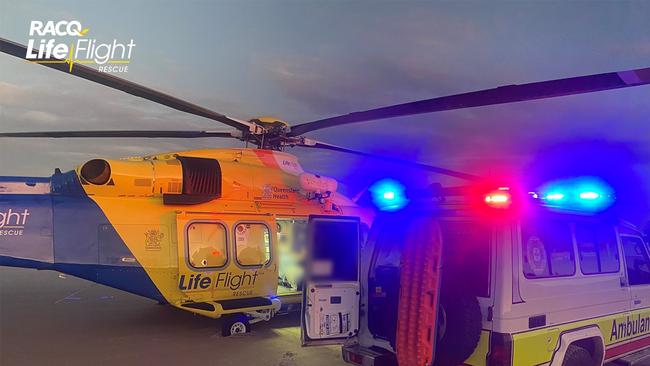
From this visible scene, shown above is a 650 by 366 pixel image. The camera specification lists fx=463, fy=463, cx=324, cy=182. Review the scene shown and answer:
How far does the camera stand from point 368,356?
4.18 metres

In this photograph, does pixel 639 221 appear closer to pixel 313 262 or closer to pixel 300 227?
pixel 313 262

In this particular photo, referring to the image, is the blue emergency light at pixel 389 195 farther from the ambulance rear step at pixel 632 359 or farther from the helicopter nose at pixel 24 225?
the helicopter nose at pixel 24 225

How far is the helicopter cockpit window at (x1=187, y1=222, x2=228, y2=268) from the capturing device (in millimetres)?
7973

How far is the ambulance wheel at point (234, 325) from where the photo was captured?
7898 mm

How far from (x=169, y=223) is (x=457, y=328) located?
18.7 ft

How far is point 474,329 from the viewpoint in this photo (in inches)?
140

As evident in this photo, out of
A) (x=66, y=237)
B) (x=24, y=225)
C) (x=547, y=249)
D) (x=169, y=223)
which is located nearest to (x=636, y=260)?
(x=547, y=249)

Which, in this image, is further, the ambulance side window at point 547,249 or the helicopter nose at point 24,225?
the helicopter nose at point 24,225

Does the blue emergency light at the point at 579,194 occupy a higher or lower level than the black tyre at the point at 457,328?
higher

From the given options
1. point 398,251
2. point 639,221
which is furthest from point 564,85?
point 398,251

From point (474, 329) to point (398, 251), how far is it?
1.04 m

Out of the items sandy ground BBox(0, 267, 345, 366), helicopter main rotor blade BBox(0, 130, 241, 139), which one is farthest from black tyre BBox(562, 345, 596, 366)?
helicopter main rotor blade BBox(0, 130, 241, 139)

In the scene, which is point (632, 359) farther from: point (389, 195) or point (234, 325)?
point (234, 325)

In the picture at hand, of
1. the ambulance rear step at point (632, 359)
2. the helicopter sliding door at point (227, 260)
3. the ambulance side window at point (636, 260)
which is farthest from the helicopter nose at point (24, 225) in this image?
the ambulance side window at point (636, 260)
